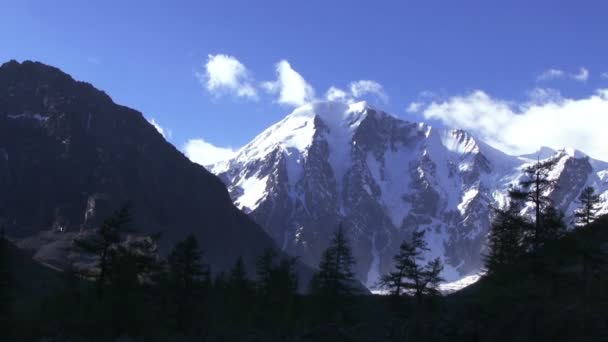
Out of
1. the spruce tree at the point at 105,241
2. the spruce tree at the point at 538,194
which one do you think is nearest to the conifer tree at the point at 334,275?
the spruce tree at the point at 105,241

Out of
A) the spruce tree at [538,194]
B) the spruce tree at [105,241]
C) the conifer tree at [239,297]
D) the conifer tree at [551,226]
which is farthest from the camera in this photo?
the conifer tree at [239,297]

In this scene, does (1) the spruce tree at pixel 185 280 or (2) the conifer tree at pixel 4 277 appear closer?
(2) the conifer tree at pixel 4 277

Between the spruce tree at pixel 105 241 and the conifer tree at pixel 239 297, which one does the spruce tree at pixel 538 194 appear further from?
the conifer tree at pixel 239 297

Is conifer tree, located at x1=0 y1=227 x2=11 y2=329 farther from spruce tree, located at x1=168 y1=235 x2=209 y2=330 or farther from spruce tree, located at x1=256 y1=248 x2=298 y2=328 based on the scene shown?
spruce tree, located at x1=256 y1=248 x2=298 y2=328

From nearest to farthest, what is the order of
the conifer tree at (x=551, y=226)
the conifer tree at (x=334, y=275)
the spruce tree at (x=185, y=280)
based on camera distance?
the conifer tree at (x=551, y=226), the spruce tree at (x=185, y=280), the conifer tree at (x=334, y=275)

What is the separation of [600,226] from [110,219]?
1470 inches

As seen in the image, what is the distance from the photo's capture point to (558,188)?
115ft

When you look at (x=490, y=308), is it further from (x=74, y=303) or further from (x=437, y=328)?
(x=74, y=303)

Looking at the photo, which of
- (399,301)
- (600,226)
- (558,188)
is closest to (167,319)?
(399,301)

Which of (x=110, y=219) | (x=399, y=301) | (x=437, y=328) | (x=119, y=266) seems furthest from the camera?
(x=399, y=301)

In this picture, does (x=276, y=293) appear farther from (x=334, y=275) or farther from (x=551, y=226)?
(x=551, y=226)

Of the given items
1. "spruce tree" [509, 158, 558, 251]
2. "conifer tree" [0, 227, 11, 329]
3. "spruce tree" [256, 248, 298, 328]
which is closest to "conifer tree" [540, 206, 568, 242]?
"spruce tree" [509, 158, 558, 251]

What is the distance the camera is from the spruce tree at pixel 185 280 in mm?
42719

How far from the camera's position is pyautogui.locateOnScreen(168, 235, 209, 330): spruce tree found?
140 feet
